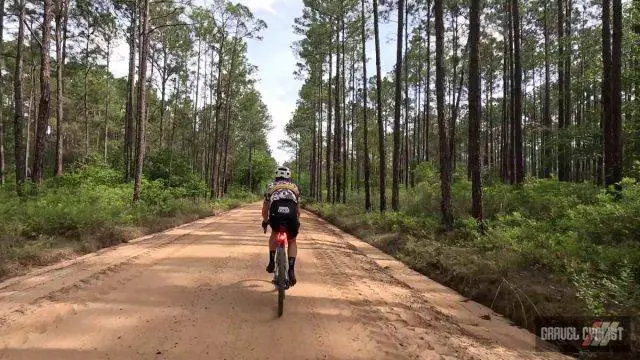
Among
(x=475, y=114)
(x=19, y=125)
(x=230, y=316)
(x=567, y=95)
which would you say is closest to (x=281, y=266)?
(x=230, y=316)

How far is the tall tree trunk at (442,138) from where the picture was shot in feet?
44.5

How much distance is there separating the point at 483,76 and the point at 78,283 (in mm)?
40145

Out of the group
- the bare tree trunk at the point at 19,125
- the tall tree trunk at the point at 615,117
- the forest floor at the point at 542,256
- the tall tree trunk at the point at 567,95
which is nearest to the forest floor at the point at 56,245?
the bare tree trunk at the point at 19,125

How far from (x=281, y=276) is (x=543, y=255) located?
5039 mm

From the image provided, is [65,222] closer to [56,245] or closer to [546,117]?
[56,245]

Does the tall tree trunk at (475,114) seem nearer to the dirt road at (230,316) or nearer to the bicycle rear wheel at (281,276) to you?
the dirt road at (230,316)

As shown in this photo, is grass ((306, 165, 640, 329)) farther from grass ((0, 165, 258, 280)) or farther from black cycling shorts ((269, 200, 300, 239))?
grass ((0, 165, 258, 280))

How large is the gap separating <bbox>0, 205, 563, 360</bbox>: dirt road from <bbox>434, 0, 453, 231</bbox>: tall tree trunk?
5.31 m

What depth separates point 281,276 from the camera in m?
5.64

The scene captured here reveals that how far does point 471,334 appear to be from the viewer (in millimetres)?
5352

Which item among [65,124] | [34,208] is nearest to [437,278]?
[34,208]

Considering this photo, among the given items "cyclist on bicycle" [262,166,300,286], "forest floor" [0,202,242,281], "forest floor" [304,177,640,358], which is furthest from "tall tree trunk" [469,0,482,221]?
"forest floor" [0,202,242,281]

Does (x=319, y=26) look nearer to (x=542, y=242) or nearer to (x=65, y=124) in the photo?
(x=542, y=242)

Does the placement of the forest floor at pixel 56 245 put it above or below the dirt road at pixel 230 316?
above
